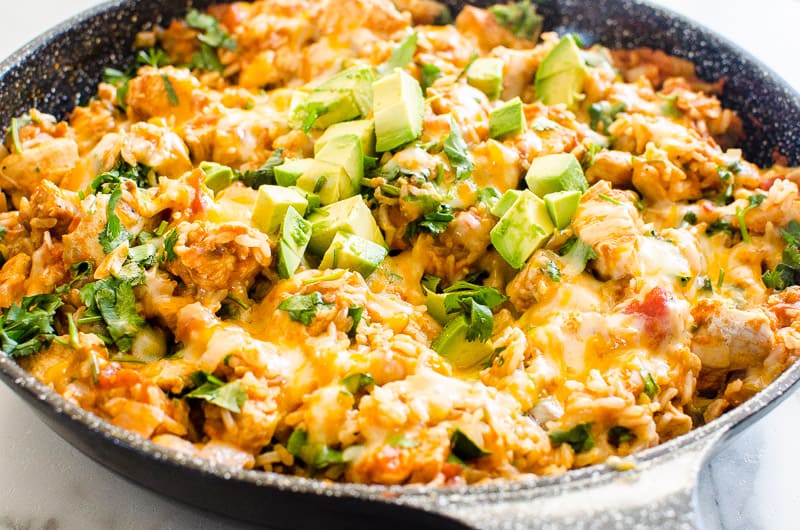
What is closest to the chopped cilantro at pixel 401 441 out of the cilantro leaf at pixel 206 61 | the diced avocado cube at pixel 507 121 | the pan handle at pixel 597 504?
the pan handle at pixel 597 504

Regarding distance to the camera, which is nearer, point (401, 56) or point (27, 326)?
point (27, 326)

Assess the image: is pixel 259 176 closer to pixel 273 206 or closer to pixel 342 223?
pixel 273 206

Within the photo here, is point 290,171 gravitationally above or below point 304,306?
above

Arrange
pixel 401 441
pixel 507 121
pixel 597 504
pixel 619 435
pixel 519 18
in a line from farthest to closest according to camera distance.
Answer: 1. pixel 519 18
2. pixel 507 121
3. pixel 619 435
4. pixel 401 441
5. pixel 597 504

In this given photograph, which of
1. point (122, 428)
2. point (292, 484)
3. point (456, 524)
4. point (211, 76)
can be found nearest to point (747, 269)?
point (456, 524)

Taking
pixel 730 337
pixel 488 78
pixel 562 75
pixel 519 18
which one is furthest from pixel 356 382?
pixel 519 18

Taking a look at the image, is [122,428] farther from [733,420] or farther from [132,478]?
[733,420]

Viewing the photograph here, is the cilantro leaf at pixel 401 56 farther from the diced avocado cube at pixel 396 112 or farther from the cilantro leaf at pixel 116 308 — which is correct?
the cilantro leaf at pixel 116 308
